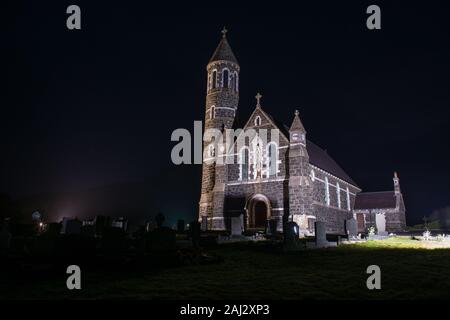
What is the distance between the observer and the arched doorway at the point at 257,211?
1195 inches

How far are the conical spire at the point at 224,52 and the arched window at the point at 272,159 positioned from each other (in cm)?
1183

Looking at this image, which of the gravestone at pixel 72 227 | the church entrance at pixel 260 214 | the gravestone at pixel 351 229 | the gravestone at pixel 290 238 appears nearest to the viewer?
the gravestone at pixel 72 227

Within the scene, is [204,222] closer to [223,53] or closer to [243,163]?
[243,163]

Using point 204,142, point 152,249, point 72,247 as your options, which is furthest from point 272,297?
point 204,142

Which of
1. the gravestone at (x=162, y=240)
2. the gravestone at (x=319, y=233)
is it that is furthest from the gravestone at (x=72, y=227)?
the gravestone at (x=319, y=233)

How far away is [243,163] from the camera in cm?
3231

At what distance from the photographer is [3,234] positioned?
1562 cm

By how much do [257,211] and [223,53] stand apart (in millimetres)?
17656

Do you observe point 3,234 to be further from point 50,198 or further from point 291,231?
point 50,198

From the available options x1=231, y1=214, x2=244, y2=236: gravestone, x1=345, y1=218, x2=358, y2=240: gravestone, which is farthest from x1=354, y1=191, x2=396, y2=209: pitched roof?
x1=231, y1=214, x2=244, y2=236: gravestone

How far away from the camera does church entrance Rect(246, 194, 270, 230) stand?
3036cm

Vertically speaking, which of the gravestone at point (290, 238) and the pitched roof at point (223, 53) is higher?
the pitched roof at point (223, 53)

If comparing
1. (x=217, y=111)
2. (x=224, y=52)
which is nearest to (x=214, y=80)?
(x=224, y=52)

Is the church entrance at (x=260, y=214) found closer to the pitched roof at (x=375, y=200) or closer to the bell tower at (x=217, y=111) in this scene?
the bell tower at (x=217, y=111)
